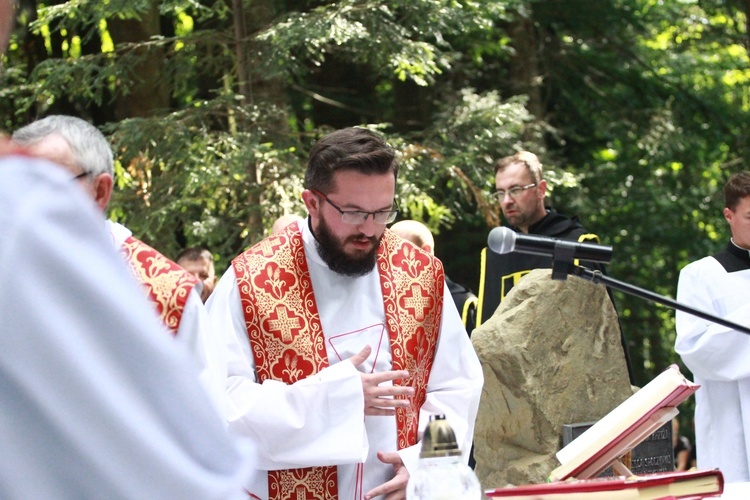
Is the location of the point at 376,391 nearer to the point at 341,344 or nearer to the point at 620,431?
the point at 341,344

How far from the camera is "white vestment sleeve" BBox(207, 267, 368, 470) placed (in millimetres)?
3311

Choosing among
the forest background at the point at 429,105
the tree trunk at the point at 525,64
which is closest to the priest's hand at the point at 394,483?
the forest background at the point at 429,105

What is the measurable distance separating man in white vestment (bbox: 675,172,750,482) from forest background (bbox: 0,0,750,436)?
3515mm

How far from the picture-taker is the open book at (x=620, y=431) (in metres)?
2.92

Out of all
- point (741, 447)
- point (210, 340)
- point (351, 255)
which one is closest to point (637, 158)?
point (741, 447)

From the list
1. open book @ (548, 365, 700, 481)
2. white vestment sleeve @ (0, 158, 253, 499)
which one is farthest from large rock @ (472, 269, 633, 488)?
white vestment sleeve @ (0, 158, 253, 499)

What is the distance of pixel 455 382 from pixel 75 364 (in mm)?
2989

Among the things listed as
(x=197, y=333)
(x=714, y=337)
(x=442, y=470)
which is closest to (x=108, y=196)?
(x=197, y=333)

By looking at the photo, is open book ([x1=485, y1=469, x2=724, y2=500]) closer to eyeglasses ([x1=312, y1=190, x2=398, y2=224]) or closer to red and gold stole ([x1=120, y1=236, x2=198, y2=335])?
red and gold stole ([x1=120, y1=236, x2=198, y2=335])

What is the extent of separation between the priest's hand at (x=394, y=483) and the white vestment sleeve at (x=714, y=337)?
2462 mm

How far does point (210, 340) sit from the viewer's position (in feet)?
9.48

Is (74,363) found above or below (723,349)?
above

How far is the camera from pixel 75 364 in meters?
0.88

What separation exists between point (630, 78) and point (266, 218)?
6.91 metres
